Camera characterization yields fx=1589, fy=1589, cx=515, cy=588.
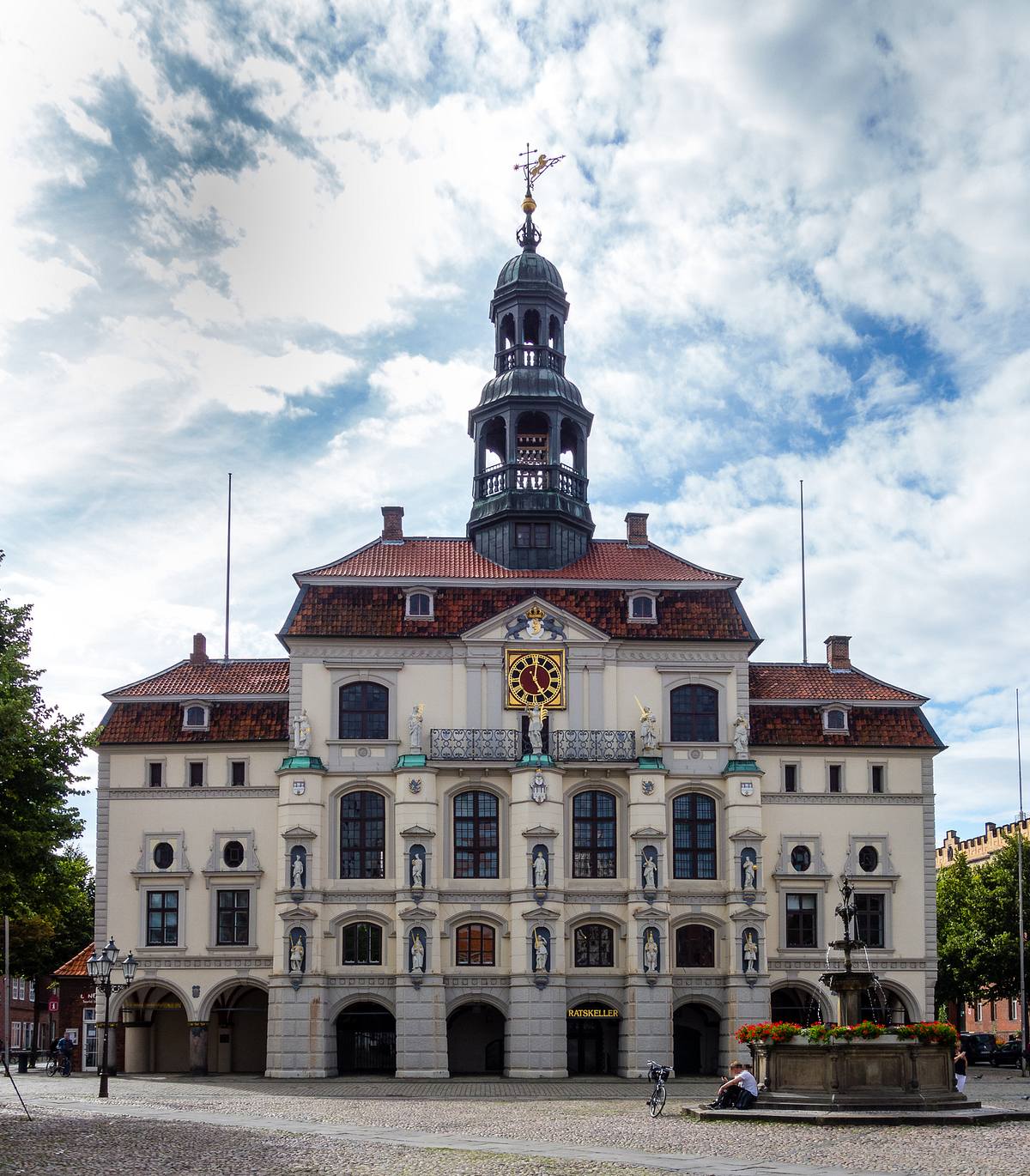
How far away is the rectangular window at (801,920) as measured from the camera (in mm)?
56969

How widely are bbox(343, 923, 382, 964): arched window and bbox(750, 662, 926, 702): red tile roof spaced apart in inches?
645

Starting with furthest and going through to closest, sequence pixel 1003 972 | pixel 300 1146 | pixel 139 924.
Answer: pixel 1003 972
pixel 139 924
pixel 300 1146

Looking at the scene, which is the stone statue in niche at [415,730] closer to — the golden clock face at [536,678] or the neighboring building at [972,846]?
the golden clock face at [536,678]

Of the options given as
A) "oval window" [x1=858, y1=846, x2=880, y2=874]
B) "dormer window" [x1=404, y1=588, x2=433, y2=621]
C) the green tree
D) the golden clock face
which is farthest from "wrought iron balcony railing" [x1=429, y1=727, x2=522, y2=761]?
the green tree

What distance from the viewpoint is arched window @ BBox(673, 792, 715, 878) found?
2239 inches

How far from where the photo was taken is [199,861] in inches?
2233

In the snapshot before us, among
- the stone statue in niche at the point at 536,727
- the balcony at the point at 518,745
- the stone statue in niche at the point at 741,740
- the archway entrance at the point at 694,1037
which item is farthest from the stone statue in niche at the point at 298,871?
the stone statue in niche at the point at 741,740

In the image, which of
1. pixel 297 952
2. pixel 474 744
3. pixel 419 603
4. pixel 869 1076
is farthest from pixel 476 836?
pixel 869 1076

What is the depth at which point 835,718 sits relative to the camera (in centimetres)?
5906

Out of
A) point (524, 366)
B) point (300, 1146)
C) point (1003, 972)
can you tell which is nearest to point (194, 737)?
point (524, 366)

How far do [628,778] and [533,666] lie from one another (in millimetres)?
5252

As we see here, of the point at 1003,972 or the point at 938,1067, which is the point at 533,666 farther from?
the point at 1003,972

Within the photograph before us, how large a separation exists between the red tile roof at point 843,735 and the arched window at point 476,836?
1013 cm

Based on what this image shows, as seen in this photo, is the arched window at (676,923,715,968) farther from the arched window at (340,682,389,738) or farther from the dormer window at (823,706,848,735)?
the arched window at (340,682,389,738)
